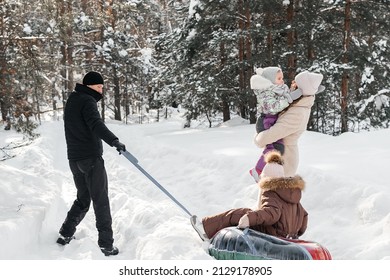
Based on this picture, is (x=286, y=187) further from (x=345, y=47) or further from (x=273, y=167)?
(x=345, y=47)

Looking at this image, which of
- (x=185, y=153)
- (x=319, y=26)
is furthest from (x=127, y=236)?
(x=319, y=26)

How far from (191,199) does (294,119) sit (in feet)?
11.7

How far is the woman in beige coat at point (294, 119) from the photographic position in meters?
5.26

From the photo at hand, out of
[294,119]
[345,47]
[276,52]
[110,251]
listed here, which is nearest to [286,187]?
Result: [294,119]

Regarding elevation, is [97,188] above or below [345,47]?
below

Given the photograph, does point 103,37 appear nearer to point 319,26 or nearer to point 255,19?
point 255,19

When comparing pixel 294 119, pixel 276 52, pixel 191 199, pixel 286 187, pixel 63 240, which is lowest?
pixel 191 199

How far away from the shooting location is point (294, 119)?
527cm

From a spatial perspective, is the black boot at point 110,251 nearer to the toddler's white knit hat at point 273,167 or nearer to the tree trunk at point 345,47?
the toddler's white knit hat at point 273,167

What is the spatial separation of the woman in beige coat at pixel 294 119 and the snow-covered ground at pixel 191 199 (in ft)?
4.58

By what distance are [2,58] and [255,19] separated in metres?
13.6

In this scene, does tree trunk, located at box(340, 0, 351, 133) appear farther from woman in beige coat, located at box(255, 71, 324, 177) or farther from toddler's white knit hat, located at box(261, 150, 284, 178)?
toddler's white knit hat, located at box(261, 150, 284, 178)

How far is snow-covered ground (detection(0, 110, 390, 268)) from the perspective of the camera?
5.24m

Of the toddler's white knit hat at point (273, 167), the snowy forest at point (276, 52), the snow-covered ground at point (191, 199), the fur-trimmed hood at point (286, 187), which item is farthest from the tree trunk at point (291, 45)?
the fur-trimmed hood at point (286, 187)
